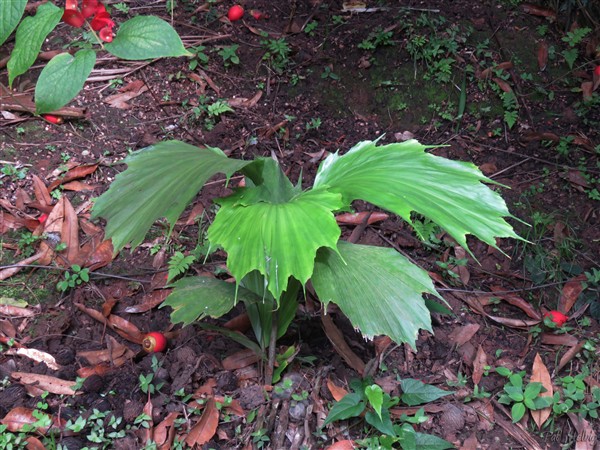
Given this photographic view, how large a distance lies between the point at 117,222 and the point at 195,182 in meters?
0.27

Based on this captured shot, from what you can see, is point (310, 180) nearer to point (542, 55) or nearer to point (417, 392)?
point (417, 392)

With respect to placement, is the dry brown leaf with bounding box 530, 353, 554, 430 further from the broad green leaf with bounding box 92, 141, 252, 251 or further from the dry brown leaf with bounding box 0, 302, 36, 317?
the dry brown leaf with bounding box 0, 302, 36, 317

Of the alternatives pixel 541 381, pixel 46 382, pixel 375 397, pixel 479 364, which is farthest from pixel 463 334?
pixel 46 382

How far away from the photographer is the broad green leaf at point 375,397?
199 centimetres

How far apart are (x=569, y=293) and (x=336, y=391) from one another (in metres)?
1.40

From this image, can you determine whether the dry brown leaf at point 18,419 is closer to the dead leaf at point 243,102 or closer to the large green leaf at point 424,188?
the large green leaf at point 424,188

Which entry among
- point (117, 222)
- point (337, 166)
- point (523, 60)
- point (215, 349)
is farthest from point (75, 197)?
point (523, 60)

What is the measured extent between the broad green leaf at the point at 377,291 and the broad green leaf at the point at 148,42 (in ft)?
2.65

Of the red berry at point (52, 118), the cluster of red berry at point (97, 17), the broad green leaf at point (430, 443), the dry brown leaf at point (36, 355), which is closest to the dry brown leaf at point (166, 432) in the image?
the dry brown leaf at point (36, 355)

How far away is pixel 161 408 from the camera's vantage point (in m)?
2.18

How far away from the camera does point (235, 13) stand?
12.6ft

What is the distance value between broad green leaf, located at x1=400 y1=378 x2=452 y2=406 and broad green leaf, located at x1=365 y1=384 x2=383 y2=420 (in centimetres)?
21

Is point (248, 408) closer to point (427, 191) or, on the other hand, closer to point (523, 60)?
point (427, 191)

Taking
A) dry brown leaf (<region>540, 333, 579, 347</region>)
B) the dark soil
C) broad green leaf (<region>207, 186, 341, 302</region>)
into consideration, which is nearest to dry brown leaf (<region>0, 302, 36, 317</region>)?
the dark soil
